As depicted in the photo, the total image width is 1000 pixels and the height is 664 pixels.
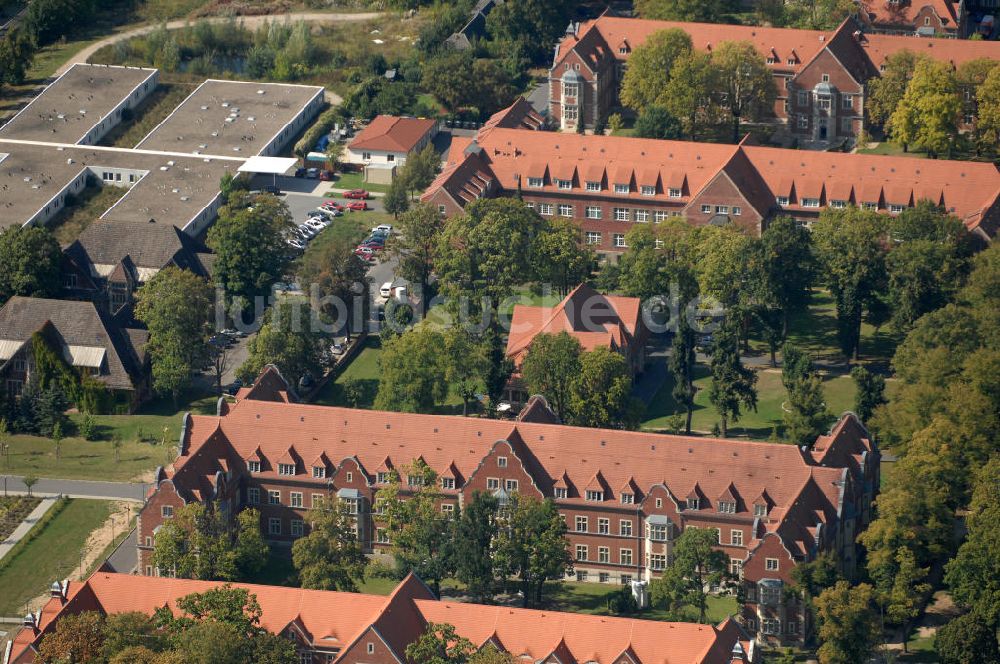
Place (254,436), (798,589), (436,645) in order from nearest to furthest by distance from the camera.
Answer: (436,645)
(798,589)
(254,436)

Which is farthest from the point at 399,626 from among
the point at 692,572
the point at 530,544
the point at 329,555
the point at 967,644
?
the point at 967,644

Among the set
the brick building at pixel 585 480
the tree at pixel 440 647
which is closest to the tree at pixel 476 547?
the brick building at pixel 585 480

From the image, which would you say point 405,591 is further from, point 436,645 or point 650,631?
point 650,631

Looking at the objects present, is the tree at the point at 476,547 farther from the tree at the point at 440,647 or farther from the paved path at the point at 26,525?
the paved path at the point at 26,525

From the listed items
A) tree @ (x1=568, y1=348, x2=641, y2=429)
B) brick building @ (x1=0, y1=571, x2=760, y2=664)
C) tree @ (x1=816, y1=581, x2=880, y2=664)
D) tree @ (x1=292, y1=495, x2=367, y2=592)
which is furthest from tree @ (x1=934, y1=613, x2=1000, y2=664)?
tree @ (x1=292, y1=495, x2=367, y2=592)

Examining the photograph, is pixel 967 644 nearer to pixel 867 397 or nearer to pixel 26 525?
pixel 867 397

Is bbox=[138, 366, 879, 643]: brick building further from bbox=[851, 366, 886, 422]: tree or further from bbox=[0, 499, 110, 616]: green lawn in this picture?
bbox=[851, 366, 886, 422]: tree

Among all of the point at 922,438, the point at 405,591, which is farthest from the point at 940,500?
the point at 405,591
